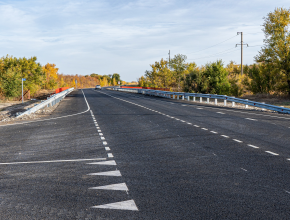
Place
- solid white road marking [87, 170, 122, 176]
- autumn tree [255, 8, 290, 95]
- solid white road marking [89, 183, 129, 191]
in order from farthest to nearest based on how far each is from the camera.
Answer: autumn tree [255, 8, 290, 95], solid white road marking [87, 170, 122, 176], solid white road marking [89, 183, 129, 191]

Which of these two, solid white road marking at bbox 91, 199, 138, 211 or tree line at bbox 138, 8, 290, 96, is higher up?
tree line at bbox 138, 8, 290, 96

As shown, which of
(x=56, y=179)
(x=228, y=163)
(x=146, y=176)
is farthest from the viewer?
(x=228, y=163)

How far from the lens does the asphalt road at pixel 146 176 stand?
4.32 metres

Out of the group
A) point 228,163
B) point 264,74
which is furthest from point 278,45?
point 228,163

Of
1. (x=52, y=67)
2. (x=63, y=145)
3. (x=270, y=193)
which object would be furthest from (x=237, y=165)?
(x=52, y=67)

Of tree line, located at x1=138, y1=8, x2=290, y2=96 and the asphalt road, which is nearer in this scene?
the asphalt road

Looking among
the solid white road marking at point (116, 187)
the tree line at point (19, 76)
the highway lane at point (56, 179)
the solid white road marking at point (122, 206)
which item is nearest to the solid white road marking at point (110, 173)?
the highway lane at point (56, 179)

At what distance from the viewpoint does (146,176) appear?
5.96m

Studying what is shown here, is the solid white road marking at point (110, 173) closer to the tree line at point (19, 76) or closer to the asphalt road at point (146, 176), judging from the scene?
the asphalt road at point (146, 176)

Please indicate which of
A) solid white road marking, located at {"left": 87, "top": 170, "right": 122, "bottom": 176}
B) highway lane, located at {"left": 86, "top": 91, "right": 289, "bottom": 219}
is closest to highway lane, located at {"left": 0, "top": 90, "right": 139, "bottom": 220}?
solid white road marking, located at {"left": 87, "top": 170, "right": 122, "bottom": 176}

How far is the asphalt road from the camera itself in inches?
170

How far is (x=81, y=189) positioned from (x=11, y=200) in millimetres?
1148

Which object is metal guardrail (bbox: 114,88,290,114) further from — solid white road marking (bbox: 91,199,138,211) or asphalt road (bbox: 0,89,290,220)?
solid white road marking (bbox: 91,199,138,211)

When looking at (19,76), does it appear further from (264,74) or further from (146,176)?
(146,176)
